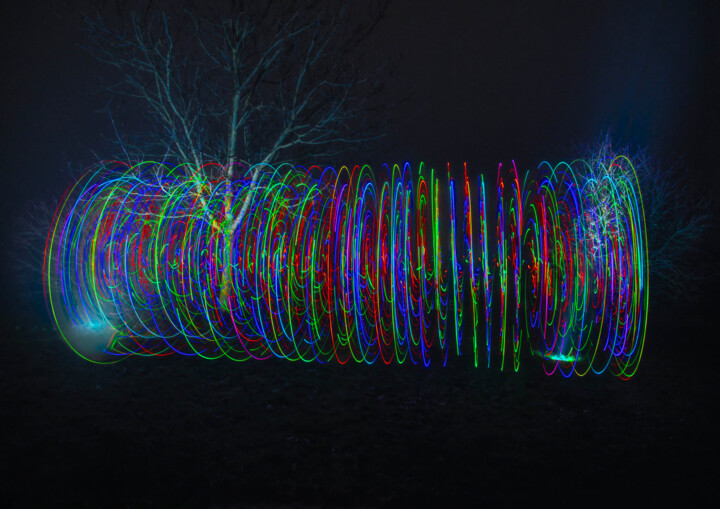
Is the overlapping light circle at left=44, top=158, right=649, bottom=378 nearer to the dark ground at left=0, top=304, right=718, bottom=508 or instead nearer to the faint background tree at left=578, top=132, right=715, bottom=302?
the dark ground at left=0, top=304, right=718, bottom=508

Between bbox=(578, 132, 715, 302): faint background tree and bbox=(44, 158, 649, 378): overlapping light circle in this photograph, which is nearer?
bbox=(44, 158, 649, 378): overlapping light circle

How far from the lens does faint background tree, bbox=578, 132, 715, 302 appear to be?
13.2 meters

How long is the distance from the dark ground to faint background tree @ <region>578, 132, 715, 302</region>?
5806 millimetres

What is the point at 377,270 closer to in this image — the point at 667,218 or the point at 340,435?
the point at 340,435

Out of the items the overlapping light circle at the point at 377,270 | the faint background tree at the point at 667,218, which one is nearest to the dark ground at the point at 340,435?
the overlapping light circle at the point at 377,270

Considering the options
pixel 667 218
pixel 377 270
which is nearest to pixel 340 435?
pixel 377 270

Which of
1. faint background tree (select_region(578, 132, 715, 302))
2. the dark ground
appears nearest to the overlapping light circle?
the dark ground

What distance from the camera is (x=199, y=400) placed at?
248 inches

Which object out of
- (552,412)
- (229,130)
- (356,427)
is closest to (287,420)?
(356,427)

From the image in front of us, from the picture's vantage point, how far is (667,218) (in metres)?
13.8

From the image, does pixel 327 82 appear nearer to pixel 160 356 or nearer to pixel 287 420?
pixel 160 356

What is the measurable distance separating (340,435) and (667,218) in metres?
12.6

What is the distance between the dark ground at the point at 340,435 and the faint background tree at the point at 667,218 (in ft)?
19.0

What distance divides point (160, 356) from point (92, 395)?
6.41 feet
